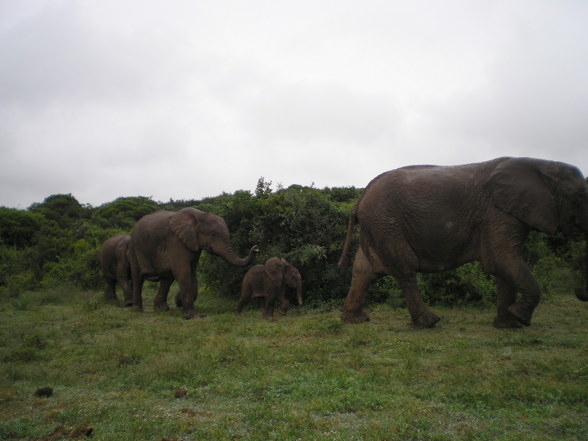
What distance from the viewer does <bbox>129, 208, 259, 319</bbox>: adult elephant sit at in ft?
Result: 39.6

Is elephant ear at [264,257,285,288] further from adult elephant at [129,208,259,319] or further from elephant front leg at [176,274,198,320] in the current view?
elephant front leg at [176,274,198,320]

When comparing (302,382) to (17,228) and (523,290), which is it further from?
(17,228)

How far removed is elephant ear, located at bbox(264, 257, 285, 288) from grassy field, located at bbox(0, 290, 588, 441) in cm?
185

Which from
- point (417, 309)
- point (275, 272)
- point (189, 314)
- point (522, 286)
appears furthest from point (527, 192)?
point (189, 314)

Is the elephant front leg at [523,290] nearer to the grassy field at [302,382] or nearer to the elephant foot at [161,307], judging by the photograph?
the grassy field at [302,382]

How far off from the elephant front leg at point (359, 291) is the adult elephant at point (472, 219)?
0.06 metres

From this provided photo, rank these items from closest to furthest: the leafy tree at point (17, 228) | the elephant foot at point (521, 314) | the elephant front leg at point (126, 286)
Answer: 1. the elephant foot at point (521, 314)
2. the elephant front leg at point (126, 286)
3. the leafy tree at point (17, 228)

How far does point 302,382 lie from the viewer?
564 centimetres

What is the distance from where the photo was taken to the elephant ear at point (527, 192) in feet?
27.4

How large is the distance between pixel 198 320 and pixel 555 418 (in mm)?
7864

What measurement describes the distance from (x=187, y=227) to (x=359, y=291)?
4657mm

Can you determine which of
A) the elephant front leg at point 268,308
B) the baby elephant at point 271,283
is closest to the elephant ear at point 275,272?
the baby elephant at point 271,283

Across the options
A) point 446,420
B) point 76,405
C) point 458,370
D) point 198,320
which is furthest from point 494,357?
point 198,320

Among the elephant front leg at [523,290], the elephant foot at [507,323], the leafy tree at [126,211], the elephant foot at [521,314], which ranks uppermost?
the leafy tree at [126,211]
